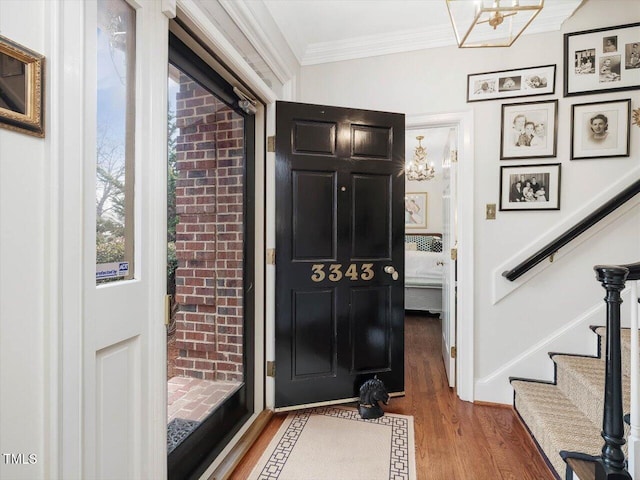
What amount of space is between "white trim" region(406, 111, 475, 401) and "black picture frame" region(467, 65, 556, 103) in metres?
0.18

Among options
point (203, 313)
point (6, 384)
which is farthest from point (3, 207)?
point (203, 313)

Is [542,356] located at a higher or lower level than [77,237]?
lower

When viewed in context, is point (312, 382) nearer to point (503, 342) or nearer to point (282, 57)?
point (503, 342)

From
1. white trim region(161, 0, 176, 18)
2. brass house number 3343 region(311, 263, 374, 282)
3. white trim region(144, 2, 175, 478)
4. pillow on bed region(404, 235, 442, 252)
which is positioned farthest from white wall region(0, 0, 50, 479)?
pillow on bed region(404, 235, 442, 252)

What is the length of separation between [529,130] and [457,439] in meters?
2.16

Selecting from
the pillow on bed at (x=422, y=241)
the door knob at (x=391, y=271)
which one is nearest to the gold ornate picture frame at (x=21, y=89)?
the door knob at (x=391, y=271)

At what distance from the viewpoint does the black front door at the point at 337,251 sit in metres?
2.22

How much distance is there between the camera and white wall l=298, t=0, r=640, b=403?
7.32ft

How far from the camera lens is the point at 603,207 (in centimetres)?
214

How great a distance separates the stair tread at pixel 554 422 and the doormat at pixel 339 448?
2.29 ft

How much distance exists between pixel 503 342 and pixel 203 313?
7.08 ft

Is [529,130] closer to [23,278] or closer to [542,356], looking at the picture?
[542,356]

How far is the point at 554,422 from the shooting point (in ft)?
5.88

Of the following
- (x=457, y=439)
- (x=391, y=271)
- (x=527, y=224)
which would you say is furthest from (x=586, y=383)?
(x=391, y=271)
